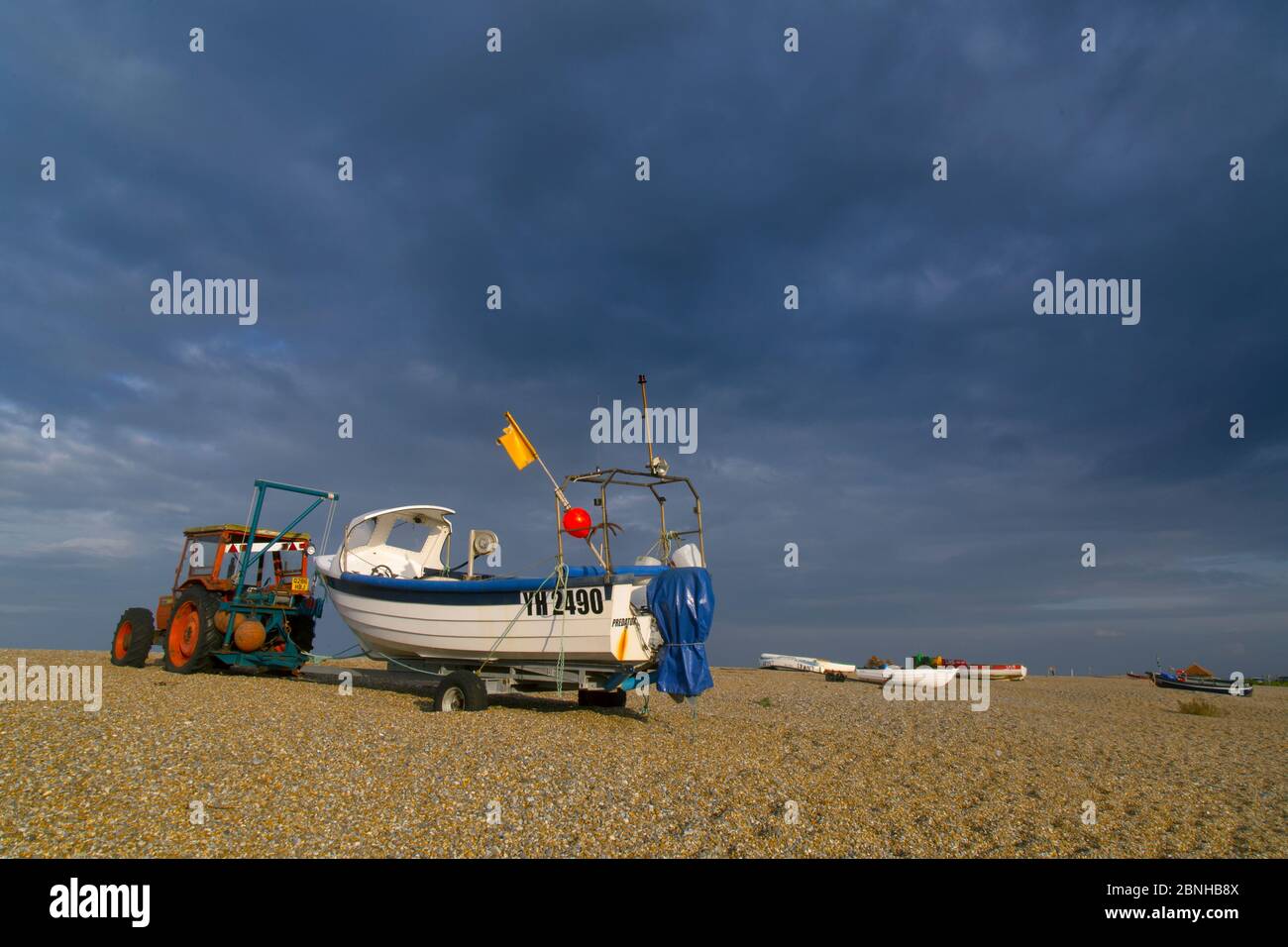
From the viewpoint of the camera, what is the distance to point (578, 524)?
12.2m

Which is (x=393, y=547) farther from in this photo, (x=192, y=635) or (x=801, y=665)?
(x=801, y=665)

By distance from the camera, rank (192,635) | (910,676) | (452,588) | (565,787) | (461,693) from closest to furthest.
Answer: (565,787), (461,693), (452,588), (192,635), (910,676)

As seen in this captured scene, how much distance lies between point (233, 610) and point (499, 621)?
7022 mm

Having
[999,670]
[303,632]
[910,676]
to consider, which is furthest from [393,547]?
[999,670]

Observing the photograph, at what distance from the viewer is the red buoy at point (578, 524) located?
40.0ft

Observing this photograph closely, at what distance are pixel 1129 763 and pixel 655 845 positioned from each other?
346 inches

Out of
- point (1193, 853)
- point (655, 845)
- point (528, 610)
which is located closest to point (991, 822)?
point (1193, 853)

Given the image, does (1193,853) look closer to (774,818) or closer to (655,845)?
(774,818)

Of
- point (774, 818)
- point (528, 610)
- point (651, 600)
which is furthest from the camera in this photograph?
point (528, 610)

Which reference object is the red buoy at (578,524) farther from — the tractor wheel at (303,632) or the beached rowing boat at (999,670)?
the beached rowing boat at (999,670)

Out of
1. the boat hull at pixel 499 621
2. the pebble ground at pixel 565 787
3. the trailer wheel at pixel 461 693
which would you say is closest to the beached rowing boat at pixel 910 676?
the pebble ground at pixel 565 787

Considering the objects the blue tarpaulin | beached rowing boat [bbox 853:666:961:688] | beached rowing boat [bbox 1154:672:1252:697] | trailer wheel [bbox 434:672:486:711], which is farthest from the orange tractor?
beached rowing boat [bbox 1154:672:1252:697]

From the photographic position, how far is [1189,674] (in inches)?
1431
